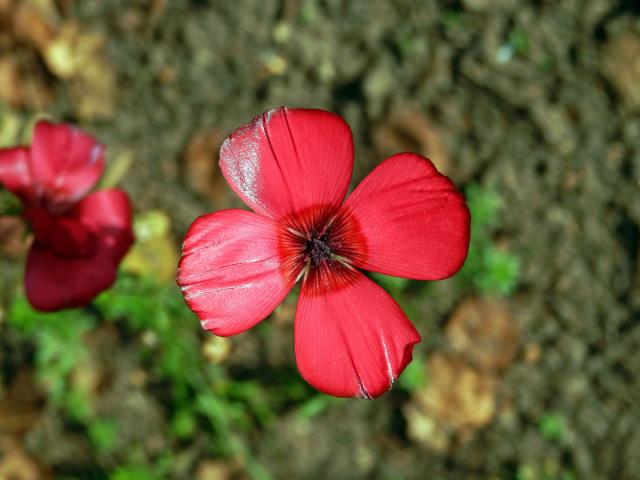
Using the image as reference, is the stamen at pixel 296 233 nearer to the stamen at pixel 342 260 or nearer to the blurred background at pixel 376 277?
the stamen at pixel 342 260

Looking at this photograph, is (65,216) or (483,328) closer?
(65,216)

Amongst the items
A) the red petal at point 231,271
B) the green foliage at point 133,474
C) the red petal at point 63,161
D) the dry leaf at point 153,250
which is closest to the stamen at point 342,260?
the red petal at point 231,271

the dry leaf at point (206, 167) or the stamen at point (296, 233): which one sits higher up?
the stamen at point (296, 233)

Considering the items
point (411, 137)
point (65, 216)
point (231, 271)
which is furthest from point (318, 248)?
point (411, 137)

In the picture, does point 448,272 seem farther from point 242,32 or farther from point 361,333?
point 242,32

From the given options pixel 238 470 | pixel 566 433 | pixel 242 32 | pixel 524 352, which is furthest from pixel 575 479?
→ pixel 242 32

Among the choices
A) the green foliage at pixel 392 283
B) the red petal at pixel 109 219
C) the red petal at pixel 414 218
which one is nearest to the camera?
the red petal at pixel 414 218

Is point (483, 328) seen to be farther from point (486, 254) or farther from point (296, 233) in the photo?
point (296, 233)
